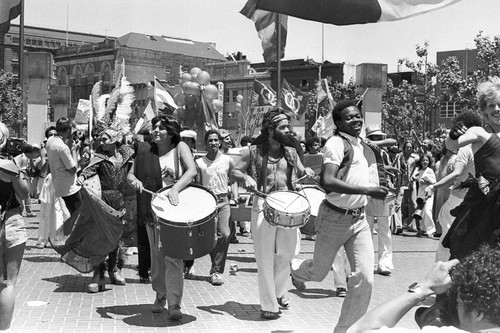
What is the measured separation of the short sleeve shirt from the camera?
6297 mm

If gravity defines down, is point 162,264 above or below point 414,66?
below

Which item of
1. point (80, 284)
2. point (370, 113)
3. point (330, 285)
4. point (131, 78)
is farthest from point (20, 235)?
point (131, 78)

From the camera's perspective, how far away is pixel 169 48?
109 m

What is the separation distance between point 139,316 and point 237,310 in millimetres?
992

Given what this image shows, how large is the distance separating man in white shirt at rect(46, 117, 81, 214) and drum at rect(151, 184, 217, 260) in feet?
12.1

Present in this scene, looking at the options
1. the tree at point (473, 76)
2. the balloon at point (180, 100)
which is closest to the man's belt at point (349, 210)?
the balloon at point (180, 100)

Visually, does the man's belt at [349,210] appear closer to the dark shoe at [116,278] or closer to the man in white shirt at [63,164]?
the dark shoe at [116,278]

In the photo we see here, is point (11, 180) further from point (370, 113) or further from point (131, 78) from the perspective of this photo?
point (131, 78)

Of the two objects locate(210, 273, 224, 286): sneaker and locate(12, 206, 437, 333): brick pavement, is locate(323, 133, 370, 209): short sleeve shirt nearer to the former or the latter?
locate(12, 206, 437, 333): brick pavement

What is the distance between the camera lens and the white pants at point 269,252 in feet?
24.8

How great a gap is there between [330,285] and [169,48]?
10163 centimetres

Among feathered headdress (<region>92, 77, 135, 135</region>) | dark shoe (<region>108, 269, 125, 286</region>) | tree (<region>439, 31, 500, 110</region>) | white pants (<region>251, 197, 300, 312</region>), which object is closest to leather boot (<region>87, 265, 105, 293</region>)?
dark shoe (<region>108, 269, 125, 286</region>)

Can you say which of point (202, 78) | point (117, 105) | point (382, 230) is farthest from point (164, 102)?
point (382, 230)

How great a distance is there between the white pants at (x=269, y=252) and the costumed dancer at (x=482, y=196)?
7.38ft
